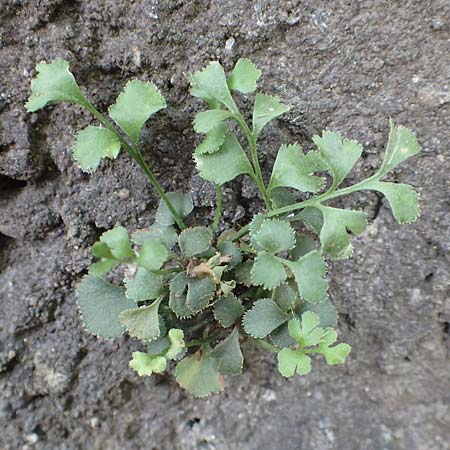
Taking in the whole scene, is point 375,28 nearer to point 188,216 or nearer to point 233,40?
point 233,40

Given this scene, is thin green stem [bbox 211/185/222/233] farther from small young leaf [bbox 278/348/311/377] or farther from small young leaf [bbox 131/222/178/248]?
small young leaf [bbox 278/348/311/377]

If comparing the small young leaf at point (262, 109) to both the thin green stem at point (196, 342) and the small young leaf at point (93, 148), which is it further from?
the thin green stem at point (196, 342)

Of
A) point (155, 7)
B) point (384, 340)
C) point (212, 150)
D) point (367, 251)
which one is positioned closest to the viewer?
point (212, 150)

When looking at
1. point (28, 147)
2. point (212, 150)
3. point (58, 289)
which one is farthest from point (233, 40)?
point (58, 289)

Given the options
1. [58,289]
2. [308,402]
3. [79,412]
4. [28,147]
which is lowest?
[308,402]

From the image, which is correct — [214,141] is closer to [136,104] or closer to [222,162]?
[222,162]

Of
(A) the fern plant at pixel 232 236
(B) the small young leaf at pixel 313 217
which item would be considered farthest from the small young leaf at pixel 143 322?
(B) the small young leaf at pixel 313 217

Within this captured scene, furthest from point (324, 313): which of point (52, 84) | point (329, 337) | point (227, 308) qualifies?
point (52, 84)
